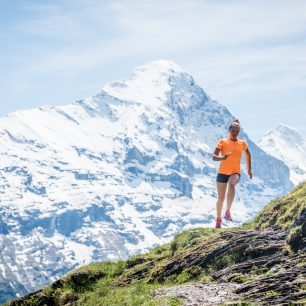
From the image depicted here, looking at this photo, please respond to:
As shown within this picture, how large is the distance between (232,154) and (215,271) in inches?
244

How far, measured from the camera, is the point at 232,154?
69.4 feet

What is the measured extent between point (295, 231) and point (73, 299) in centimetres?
651

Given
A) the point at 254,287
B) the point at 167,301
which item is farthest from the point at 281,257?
A: the point at 167,301

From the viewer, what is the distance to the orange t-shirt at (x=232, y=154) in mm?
21172

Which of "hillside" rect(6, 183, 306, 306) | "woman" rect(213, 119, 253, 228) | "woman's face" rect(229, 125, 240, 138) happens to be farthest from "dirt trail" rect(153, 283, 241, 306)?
"woman's face" rect(229, 125, 240, 138)

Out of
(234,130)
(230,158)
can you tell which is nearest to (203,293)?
(230,158)

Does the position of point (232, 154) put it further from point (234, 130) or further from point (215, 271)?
point (215, 271)

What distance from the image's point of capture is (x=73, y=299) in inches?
688

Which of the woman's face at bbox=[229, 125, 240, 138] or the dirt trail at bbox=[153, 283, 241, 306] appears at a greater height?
the woman's face at bbox=[229, 125, 240, 138]

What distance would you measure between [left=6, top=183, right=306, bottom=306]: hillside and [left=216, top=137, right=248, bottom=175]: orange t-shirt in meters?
2.25

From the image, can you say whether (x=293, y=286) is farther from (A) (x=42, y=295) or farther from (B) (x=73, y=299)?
(A) (x=42, y=295)

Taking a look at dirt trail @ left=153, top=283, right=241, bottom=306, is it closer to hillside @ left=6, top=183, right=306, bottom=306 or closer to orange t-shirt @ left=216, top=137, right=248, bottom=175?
hillside @ left=6, top=183, right=306, bottom=306

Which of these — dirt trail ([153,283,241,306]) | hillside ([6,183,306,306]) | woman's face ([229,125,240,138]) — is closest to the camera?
dirt trail ([153,283,241,306])

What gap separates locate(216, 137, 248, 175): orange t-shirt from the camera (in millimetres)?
21172
